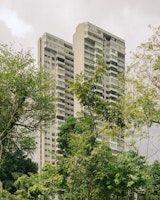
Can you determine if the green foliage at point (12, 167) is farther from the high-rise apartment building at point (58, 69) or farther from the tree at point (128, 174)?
the high-rise apartment building at point (58, 69)

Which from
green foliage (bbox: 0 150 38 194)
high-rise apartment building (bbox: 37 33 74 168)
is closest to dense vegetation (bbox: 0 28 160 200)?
green foliage (bbox: 0 150 38 194)

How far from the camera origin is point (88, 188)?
18516 millimetres

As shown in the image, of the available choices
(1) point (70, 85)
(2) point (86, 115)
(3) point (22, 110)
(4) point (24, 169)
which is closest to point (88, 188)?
(2) point (86, 115)

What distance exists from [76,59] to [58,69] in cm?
394

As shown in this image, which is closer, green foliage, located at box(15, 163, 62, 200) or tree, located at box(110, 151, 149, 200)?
tree, located at box(110, 151, 149, 200)

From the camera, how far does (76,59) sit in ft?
242

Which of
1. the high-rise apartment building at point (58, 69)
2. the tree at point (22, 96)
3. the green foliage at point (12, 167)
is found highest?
the high-rise apartment building at point (58, 69)

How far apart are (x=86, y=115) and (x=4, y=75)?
8385mm

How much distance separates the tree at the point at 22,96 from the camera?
25547mm

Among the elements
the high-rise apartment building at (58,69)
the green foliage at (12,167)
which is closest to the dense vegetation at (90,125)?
the green foliage at (12,167)

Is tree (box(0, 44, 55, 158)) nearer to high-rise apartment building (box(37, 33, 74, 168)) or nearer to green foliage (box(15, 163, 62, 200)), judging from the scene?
green foliage (box(15, 163, 62, 200))

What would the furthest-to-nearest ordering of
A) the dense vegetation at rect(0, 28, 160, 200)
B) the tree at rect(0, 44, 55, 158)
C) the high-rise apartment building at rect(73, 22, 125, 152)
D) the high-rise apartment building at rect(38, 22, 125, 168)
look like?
the high-rise apartment building at rect(73, 22, 125, 152)
the high-rise apartment building at rect(38, 22, 125, 168)
the tree at rect(0, 44, 55, 158)
the dense vegetation at rect(0, 28, 160, 200)

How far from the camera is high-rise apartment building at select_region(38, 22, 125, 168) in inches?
2766

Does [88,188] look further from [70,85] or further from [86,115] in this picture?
[70,85]
